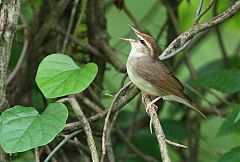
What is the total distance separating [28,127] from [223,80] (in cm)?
153

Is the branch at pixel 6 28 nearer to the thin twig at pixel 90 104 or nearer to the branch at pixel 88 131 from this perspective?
the branch at pixel 88 131

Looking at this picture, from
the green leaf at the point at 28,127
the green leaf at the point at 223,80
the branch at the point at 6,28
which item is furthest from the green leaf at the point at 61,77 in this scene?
the green leaf at the point at 223,80

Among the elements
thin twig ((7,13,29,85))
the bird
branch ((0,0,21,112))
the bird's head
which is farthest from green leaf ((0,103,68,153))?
thin twig ((7,13,29,85))

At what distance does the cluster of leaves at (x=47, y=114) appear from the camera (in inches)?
111

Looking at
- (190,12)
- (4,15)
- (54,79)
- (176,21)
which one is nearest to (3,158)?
(54,79)

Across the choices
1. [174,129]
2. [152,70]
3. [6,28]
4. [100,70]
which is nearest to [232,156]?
[152,70]

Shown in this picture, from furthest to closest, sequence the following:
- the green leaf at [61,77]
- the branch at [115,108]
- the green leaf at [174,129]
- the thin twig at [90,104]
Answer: the green leaf at [174,129] → the thin twig at [90,104] → the branch at [115,108] → the green leaf at [61,77]

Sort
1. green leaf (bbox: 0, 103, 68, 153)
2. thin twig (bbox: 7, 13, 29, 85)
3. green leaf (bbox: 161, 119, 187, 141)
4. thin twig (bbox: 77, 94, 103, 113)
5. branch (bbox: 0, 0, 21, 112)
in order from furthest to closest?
green leaf (bbox: 161, 119, 187, 141) → thin twig (bbox: 7, 13, 29, 85) → thin twig (bbox: 77, 94, 103, 113) → branch (bbox: 0, 0, 21, 112) → green leaf (bbox: 0, 103, 68, 153)

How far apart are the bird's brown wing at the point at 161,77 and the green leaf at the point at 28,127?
0.83 m

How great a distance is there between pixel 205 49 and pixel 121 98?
→ 444cm

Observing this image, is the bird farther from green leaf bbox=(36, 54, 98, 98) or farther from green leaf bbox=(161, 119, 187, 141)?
green leaf bbox=(161, 119, 187, 141)

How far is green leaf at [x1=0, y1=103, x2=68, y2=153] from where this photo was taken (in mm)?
2812

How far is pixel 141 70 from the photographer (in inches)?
144

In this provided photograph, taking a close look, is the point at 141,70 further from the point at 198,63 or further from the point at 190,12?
the point at 198,63
